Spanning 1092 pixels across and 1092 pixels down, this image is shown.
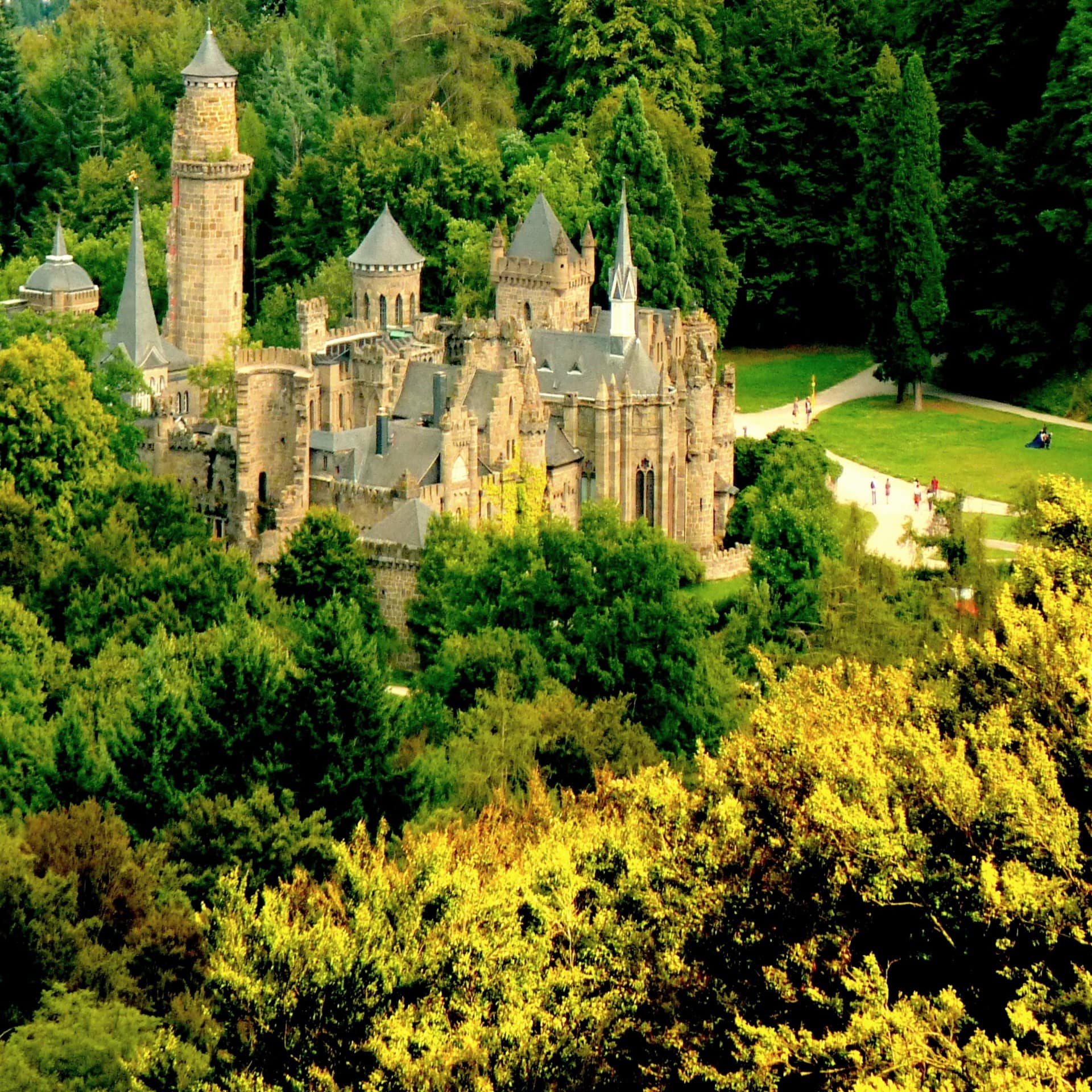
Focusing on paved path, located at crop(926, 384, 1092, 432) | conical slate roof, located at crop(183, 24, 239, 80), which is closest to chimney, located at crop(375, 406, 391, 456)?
conical slate roof, located at crop(183, 24, 239, 80)

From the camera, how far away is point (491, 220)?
356ft

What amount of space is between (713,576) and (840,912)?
46.5 m

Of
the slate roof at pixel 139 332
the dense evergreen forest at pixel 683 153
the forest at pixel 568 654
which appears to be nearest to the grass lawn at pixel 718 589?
the forest at pixel 568 654

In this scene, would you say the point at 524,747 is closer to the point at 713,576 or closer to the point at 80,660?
the point at 80,660

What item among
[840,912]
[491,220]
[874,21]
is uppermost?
[874,21]

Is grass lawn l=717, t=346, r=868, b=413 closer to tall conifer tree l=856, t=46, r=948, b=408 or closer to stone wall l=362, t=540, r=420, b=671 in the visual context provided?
tall conifer tree l=856, t=46, r=948, b=408

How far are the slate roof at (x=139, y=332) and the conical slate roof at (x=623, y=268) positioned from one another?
1341 cm

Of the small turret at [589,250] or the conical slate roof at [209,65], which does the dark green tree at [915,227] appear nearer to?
the small turret at [589,250]

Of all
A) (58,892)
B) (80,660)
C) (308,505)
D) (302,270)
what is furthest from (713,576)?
(58,892)

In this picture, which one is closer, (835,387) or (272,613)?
(272,613)

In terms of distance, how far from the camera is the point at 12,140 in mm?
124500

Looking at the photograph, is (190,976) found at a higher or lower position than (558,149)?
lower

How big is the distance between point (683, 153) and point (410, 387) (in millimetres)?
24921

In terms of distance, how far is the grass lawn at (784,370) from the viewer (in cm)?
11000
